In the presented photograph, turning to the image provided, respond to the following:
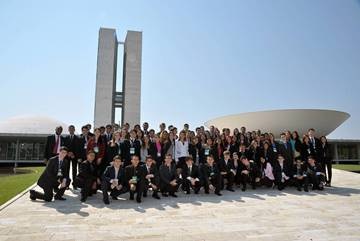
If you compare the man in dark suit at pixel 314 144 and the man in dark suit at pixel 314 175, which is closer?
the man in dark suit at pixel 314 175

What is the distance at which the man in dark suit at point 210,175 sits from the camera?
681 cm

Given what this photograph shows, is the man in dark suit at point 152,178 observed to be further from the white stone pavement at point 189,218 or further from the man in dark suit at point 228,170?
the man in dark suit at point 228,170

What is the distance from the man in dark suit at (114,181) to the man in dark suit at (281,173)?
13.5ft

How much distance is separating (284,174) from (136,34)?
28.9 m

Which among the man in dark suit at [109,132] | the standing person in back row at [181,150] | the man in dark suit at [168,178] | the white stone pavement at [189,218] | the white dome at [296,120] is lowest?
the white stone pavement at [189,218]

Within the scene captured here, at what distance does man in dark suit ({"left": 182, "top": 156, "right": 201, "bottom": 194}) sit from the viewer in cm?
676

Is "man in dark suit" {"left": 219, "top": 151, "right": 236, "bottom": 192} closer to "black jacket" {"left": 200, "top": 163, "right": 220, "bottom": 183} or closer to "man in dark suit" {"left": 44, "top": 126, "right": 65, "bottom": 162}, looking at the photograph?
"black jacket" {"left": 200, "top": 163, "right": 220, "bottom": 183}

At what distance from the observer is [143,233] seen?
3871 mm

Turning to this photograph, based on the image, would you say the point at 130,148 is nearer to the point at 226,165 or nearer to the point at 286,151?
the point at 226,165

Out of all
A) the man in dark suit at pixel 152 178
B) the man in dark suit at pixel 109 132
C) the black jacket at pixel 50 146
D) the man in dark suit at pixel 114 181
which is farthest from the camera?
the man in dark suit at pixel 109 132

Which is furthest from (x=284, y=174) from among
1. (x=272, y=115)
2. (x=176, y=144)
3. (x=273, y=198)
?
(x=272, y=115)

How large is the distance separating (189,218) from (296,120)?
2152cm

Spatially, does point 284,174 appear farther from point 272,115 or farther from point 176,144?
point 272,115

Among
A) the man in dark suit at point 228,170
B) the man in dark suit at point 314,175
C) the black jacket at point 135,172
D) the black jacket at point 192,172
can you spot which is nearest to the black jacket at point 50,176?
the black jacket at point 135,172
